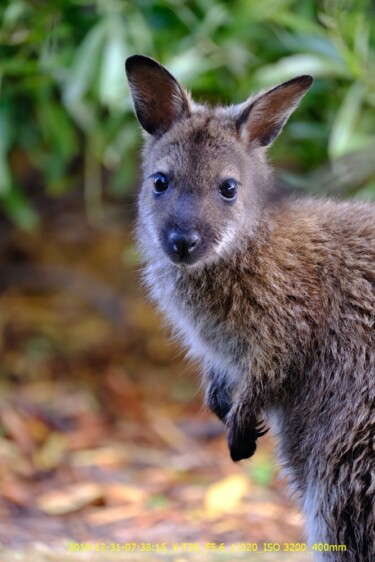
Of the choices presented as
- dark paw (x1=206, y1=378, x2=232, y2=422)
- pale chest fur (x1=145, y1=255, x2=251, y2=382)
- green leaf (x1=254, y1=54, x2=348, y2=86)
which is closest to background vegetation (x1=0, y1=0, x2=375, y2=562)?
green leaf (x1=254, y1=54, x2=348, y2=86)

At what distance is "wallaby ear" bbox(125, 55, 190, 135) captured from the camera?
4340 millimetres

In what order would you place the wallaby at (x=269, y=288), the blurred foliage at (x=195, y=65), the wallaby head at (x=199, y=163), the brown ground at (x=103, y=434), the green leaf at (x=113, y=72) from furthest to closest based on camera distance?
the blurred foliage at (x=195, y=65)
the green leaf at (x=113, y=72)
the brown ground at (x=103, y=434)
the wallaby head at (x=199, y=163)
the wallaby at (x=269, y=288)

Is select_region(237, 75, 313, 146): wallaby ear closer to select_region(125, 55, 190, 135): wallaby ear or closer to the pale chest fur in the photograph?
select_region(125, 55, 190, 135): wallaby ear

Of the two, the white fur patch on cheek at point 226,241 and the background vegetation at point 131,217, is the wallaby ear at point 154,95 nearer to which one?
the white fur patch on cheek at point 226,241

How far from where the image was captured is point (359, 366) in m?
3.96

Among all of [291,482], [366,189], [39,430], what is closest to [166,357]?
[39,430]

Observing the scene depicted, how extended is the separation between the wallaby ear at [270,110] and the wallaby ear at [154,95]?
27 cm

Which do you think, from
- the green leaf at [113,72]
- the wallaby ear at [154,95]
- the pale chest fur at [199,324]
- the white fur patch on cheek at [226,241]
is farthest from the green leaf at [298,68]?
the white fur patch on cheek at [226,241]

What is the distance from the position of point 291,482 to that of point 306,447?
0.98 feet

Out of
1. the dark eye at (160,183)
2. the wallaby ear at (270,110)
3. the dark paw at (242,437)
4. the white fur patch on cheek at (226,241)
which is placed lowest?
the dark paw at (242,437)

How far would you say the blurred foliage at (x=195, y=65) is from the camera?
647 centimetres

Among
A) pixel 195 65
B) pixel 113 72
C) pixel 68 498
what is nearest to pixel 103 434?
pixel 68 498

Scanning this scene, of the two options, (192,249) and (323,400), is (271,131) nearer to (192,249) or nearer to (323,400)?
(192,249)

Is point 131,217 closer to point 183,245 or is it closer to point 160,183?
point 160,183
